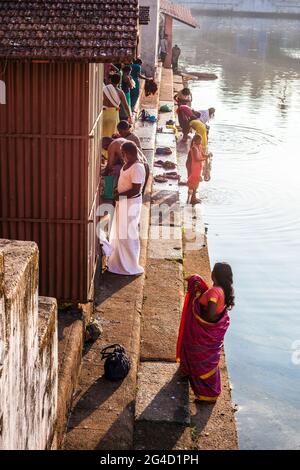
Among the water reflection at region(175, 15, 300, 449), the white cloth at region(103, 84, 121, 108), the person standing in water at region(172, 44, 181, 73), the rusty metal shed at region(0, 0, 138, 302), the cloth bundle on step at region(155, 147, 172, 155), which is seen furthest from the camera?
the person standing in water at region(172, 44, 181, 73)

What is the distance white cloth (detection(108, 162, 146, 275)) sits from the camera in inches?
299

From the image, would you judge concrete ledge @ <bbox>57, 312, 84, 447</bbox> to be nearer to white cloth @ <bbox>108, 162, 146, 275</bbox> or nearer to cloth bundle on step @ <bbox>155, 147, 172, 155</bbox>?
white cloth @ <bbox>108, 162, 146, 275</bbox>

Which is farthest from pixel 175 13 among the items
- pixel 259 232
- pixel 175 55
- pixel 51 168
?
pixel 51 168

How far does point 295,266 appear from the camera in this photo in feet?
36.0

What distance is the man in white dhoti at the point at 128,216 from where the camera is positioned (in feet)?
24.6

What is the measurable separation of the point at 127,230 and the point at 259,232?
16.7ft

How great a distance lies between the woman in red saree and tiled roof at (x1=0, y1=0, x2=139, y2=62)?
1.93 meters

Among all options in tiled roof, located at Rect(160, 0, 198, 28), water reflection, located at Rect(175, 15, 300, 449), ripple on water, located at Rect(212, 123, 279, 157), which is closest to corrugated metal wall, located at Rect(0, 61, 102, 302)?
water reflection, located at Rect(175, 15, 300, 449)

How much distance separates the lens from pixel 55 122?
6.00 meters

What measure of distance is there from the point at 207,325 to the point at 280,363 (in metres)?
2.22

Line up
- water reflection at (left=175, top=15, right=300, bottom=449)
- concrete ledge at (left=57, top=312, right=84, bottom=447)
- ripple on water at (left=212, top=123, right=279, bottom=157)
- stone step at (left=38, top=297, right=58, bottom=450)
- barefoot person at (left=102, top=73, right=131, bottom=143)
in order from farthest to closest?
ripple on water at (left=212, top=123, right=279, bottom=157), barefoot person at (left=102, top=73, right=131, bottom=143), water reflection at (left=175, top=15, right=300, bottom=449), concrete ledge at (left=57, top=312, right=84, bottom=447), stone step at (left=38, top=297, right=58, bottom=450)

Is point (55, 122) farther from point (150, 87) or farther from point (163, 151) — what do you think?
point (150, 87)

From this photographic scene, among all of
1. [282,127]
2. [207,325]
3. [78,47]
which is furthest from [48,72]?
[282,127]

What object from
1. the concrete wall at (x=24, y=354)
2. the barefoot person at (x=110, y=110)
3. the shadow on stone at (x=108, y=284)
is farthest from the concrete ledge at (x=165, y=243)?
the concrete wall at (x=24, y=354)
